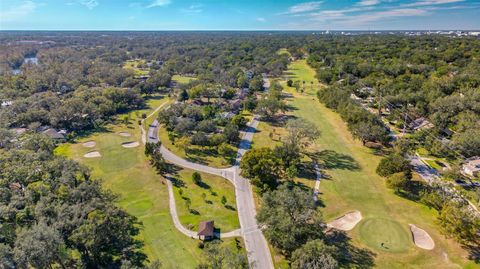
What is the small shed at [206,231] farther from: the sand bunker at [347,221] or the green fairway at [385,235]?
the green fairway at [385,235]

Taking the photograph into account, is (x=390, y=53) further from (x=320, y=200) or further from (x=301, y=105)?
(x=320, y=200)

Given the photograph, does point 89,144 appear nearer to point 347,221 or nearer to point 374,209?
point 347,221

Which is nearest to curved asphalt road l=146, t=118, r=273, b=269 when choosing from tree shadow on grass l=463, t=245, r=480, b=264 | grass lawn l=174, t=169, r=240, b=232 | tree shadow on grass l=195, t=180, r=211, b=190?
grass lawn l=174, t=169, r=240, b=232

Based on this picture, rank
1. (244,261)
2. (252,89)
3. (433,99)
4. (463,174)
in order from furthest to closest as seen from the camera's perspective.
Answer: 1. (252,89)
2. (433,99)
3. (463,174)
4. (244,261)

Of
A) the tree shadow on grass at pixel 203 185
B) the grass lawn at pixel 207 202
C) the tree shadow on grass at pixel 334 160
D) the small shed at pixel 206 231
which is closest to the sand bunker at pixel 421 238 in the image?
the tree shadow on grass at pixel 334 160

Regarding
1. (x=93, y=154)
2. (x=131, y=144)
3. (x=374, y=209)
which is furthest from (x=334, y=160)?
(x=93, y=154)

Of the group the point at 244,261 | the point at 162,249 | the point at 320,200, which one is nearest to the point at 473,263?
the point at 320,200

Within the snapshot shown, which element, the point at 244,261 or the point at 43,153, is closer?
the point at 244,261
